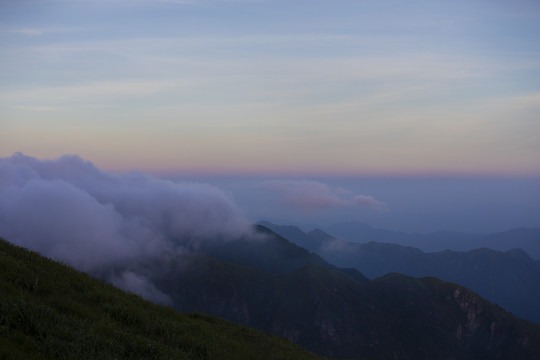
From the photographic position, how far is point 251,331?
24.7 meters

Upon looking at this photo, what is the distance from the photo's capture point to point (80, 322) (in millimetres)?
11305

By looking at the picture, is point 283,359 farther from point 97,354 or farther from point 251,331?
point 97,354

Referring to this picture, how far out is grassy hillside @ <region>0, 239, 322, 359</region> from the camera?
9.18 meters

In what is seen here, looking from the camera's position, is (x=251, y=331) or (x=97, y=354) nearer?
(x=97, y=354)

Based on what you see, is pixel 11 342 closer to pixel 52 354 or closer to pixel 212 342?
pixel 52 354

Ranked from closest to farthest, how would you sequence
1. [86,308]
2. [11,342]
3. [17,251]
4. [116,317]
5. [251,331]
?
[11,342], [86,308], [116,317], [17,251], [251,331]

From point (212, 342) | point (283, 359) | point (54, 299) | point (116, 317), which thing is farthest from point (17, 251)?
point (283, 359)

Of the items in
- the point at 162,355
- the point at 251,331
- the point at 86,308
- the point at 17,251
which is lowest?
the point at 251,331

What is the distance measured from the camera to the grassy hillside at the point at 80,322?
30.1 ft

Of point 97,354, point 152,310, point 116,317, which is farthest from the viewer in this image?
point 152,310

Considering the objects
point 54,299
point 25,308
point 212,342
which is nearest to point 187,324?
point 212,342

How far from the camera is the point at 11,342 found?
823 cm

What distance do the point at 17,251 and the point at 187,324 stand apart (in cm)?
877

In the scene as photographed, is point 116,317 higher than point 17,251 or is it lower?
lower
